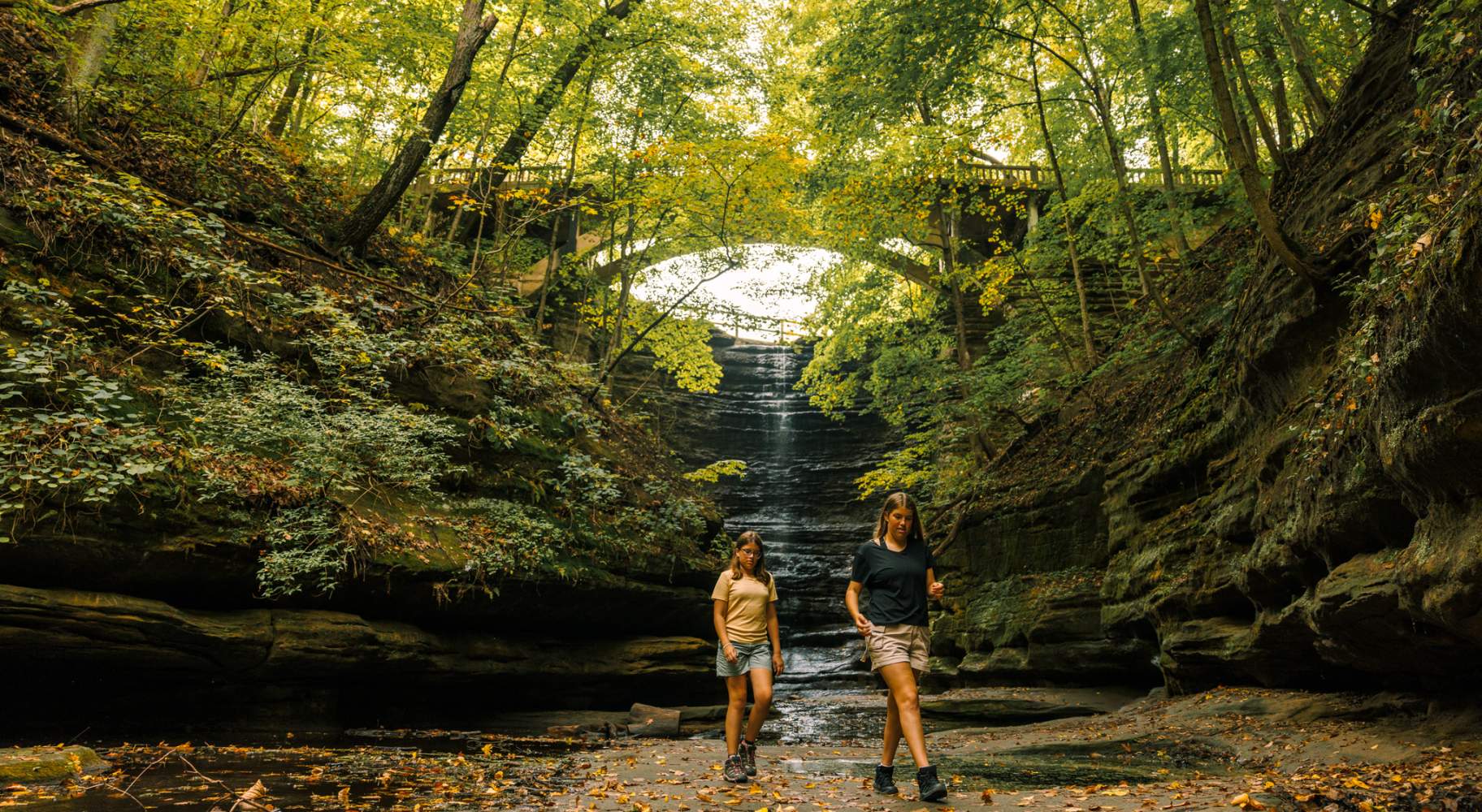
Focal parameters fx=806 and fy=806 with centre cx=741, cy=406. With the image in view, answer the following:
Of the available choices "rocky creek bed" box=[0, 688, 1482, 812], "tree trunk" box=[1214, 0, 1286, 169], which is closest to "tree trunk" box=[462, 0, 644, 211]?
"tree trunk" box=[1214, 0, 1286, 169]

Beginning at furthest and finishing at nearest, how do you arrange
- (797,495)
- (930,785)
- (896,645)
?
(797,495) → (896,645) → (930,785)

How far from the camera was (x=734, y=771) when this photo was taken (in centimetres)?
544

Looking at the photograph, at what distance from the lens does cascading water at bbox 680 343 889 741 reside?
777 inches

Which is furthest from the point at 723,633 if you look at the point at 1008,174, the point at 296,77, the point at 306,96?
the point at 1008,174

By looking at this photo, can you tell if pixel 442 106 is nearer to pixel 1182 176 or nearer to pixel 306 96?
pixel 306 96

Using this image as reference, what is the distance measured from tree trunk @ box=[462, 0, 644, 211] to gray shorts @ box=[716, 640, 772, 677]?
12635 millimetres

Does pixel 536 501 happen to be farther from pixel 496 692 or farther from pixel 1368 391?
pixel 1368 391

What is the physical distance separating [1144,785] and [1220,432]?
6055 mm

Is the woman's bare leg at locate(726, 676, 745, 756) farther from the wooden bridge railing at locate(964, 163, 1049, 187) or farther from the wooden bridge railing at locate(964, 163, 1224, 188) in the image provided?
the wooden bridge railing at locate(964, 163, 1049, 187)

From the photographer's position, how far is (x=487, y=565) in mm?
10219

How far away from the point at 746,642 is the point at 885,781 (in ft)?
4.25

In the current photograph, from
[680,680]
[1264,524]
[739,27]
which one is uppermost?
[739,27]

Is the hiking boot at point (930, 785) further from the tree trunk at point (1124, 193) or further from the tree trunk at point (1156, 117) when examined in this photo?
the tree trunk at point (1156, 117)

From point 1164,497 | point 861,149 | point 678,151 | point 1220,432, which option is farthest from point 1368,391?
point 861,149
